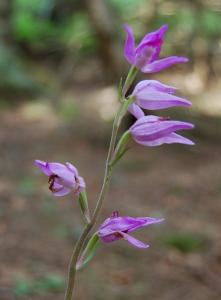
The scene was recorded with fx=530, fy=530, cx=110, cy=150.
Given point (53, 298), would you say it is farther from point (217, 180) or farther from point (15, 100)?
point (15, 100)

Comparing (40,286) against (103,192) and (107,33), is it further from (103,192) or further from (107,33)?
(107,33)

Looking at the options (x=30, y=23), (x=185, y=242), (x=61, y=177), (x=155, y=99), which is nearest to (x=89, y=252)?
(x=61, y=177)

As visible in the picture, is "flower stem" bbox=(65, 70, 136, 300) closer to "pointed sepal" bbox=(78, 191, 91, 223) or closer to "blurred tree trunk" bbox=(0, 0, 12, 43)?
"pointed sepal" bbox=(78, 191, 91, 223)

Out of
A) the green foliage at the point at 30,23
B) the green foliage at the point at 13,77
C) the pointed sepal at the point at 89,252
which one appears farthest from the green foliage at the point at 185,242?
the green foliage at the point at 30,23

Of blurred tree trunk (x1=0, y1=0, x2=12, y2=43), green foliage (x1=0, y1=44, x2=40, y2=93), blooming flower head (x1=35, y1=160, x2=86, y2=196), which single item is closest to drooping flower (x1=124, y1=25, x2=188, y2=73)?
blooming flower head (x1=35, y1=160, x2=86, y2=196)

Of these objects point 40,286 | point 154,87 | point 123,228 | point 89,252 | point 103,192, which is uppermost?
point 154,87

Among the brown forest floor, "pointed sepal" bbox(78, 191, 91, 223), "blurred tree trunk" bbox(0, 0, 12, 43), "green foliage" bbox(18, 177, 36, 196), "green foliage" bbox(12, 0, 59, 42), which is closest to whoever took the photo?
"pointed sepal" bbox(78, 191, 91, 223)

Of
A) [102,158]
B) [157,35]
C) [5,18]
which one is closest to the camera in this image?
[157,35]
